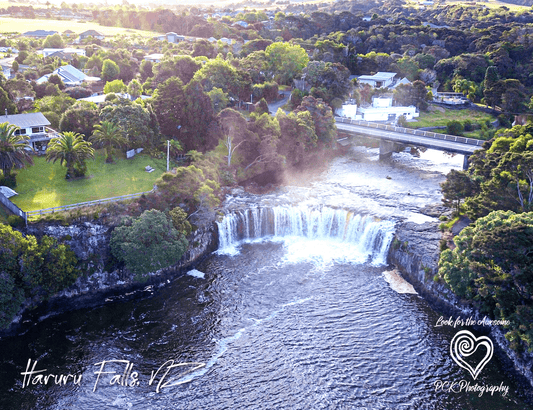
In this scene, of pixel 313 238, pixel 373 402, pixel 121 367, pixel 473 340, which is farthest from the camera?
pixel 313 238

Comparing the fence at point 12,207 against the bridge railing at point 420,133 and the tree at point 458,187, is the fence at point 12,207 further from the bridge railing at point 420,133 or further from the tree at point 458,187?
the bridge railing at point 420,133

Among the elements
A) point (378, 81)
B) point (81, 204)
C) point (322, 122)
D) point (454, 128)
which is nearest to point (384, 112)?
point (454, 128)

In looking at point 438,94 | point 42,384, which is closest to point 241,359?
point 42,384

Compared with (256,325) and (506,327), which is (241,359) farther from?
(506,327)

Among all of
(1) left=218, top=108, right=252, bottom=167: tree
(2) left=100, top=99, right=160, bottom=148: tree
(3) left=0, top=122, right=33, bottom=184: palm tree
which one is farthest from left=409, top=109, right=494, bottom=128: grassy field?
(3) left=0, top=122, right=33, bottom=184: palm tree

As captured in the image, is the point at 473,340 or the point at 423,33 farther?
the point at 423,33

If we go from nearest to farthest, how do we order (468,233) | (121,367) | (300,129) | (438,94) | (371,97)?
1. (121,367)
2. (468,233)
3. (300,129)
4. (371,97)
5. (438,94)

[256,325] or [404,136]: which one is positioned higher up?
[404,136]
